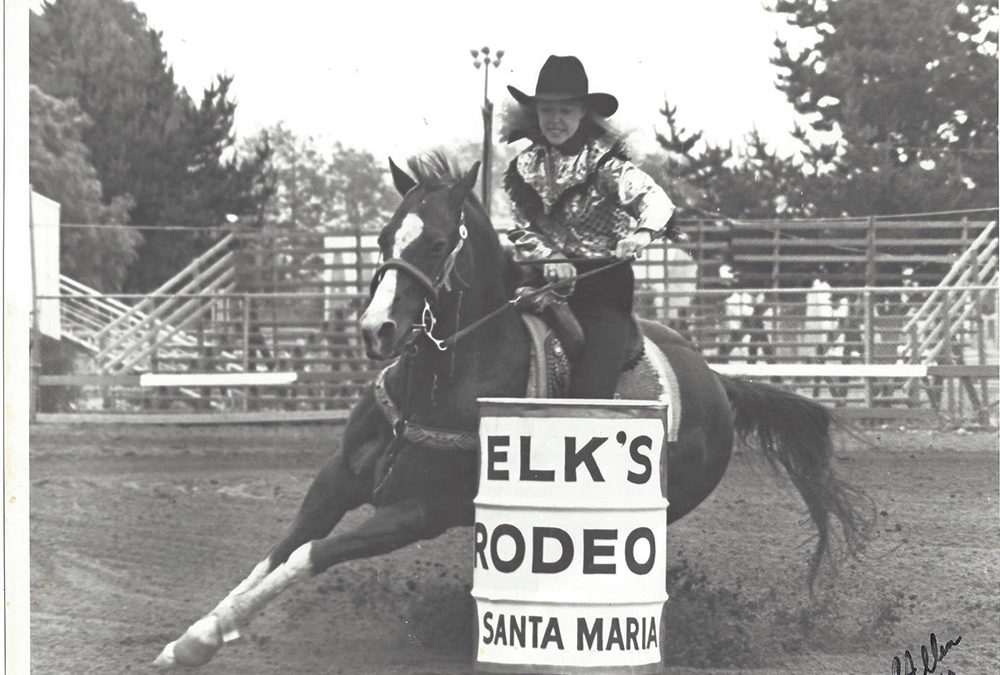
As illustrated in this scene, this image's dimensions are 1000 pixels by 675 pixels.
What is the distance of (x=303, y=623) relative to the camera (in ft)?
16.7

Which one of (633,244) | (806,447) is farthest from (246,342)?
(806,447)

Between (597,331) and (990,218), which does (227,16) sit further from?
(990,218)

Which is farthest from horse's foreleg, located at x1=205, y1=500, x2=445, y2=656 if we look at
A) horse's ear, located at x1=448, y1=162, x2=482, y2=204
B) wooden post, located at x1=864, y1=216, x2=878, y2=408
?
wooden post, located at x1=864, y1=216, x2=878, y2=408

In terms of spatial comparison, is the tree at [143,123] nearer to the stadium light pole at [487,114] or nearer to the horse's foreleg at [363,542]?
the stadium light pole at [487,114]

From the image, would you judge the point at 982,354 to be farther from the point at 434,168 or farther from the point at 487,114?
the point at 434,168

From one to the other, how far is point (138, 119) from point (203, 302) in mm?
761

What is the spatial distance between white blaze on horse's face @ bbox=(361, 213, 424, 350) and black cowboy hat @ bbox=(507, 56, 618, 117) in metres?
0.64

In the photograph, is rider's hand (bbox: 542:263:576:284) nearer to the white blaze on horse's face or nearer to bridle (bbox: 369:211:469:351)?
bridle (bbox: 369:211:469:351)

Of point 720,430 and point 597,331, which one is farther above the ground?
point 597,331

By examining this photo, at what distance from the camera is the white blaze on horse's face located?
470cm

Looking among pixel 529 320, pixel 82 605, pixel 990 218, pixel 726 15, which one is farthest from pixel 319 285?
pixel 990 218

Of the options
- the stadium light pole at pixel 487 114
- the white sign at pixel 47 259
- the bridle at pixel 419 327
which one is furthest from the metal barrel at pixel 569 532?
the white sign at pixel 47 259

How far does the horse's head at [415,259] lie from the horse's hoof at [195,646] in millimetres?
1187
